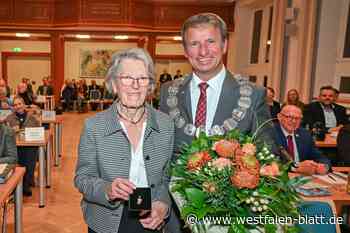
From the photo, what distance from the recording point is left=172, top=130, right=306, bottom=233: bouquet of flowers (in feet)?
3.63

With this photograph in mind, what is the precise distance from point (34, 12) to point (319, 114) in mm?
10255

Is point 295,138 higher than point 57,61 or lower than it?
lower

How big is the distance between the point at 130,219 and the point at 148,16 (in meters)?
11.3

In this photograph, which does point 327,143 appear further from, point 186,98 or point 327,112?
point 186,98

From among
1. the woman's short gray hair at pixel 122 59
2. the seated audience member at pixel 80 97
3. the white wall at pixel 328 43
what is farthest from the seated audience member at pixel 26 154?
the seated audience member at pixel 80 97

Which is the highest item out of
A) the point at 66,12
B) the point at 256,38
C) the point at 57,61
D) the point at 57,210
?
the point at 66,12

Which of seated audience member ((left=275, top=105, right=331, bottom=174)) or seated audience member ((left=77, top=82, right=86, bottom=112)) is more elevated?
seated audience member ((left=275, top=105, right=331, bottom=174))

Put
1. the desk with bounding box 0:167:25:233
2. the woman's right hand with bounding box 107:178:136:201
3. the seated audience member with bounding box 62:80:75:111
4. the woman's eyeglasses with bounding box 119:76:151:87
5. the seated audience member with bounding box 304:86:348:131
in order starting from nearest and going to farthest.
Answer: the woman's right hand with bounding box 107:178:136:201, the woman's eyeglasses with bounding box 119:76:151:87, the desk with bounding box 0:167:25:233, the seated audience member with bounding box 304:86:348:131, the seated audience member with bounding box 62:80:75:111

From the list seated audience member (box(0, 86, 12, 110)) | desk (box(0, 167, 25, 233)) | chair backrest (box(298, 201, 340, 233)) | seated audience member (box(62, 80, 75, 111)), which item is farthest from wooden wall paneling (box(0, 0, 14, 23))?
chair backrest (box(298, 201, 340, 233))

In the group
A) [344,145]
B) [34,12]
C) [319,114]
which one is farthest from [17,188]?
[34,12]

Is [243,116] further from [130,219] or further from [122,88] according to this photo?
[130,219]

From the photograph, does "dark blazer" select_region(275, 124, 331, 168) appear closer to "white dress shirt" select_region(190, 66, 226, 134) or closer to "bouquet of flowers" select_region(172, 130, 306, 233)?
"white dress shirt" select_region(190, 66, 226, 134)

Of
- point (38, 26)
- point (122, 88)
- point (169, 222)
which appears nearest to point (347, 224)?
point (169, 222)

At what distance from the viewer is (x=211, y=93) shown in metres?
1.72
